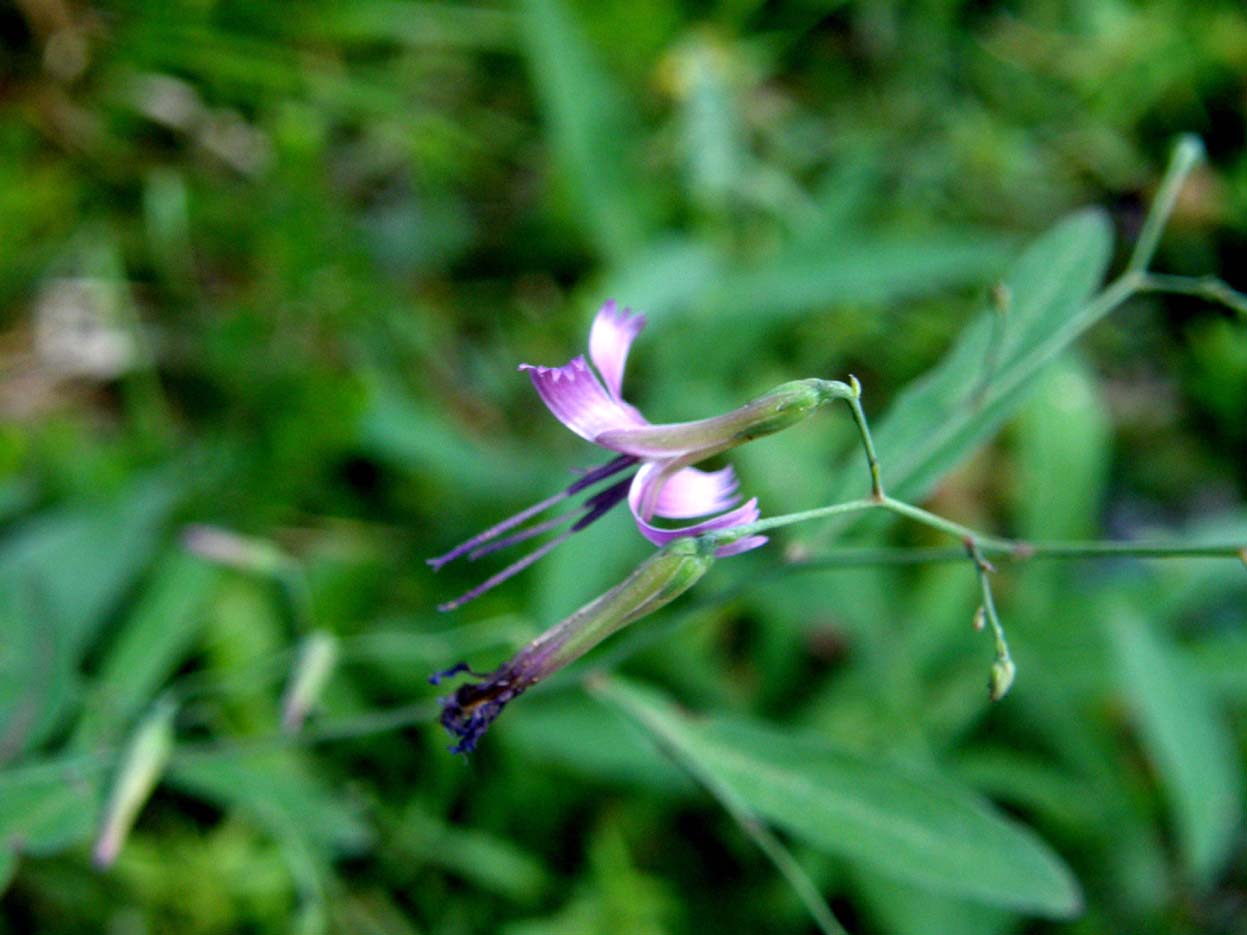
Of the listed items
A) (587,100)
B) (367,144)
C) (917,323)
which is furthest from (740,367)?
(367,144)

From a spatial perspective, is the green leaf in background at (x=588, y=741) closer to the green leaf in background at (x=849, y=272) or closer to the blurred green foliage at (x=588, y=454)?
the blurred green foliage at (x=588, y=454)

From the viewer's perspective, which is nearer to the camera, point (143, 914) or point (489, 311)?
point (143, 914)

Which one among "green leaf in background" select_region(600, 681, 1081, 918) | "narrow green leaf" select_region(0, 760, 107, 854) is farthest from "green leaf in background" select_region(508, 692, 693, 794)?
"narrow green leaf" select_region(0, 760, 107, 854)

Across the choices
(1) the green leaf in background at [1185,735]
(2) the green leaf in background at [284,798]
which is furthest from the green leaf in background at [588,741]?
(1) the green leaf in background at [1185,735]

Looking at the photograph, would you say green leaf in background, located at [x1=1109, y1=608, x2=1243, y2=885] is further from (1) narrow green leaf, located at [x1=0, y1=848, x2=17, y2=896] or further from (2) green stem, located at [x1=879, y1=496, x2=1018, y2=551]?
(1) narrow green leaf, located at [x1=0, y1=848, x2=17, y2=896]

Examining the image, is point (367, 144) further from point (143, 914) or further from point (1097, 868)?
point (1097, 868)

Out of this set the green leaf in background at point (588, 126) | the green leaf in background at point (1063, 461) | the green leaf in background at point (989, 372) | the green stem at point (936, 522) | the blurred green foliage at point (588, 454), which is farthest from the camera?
the green leaf in background at point (588, 126)

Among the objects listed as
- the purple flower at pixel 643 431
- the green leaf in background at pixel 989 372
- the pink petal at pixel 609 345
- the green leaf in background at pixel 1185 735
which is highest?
the pink petal at pixel 609 345
